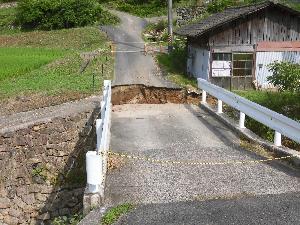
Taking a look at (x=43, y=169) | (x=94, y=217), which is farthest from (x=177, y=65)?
(x=94, y=217)

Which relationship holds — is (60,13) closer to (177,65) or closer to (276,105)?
(177,65)

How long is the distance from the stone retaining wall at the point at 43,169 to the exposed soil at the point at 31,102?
321 centimetres

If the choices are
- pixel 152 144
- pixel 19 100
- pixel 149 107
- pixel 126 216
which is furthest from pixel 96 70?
pixel 126 216

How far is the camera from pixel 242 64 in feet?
74.8

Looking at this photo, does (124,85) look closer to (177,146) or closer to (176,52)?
(177,146)

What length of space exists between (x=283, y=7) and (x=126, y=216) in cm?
1812

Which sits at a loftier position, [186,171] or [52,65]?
[52,65]

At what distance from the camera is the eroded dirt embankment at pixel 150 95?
735 inches

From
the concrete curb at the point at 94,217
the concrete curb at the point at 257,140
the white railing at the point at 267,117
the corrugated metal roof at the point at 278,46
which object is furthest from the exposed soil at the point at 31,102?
the concrete curb at the point at 94,217

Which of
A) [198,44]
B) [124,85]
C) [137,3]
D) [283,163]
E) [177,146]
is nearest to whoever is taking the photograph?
[283,163]

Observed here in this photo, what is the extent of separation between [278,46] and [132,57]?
1054 centimetres

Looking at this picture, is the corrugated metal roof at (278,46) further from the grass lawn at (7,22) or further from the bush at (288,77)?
the grass lawn at (7,22)

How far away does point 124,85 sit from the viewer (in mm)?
19297

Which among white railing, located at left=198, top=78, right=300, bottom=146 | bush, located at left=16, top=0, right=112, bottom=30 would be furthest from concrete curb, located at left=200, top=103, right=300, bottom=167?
bush, located at left=16, top=0, right=112, bottom=30
